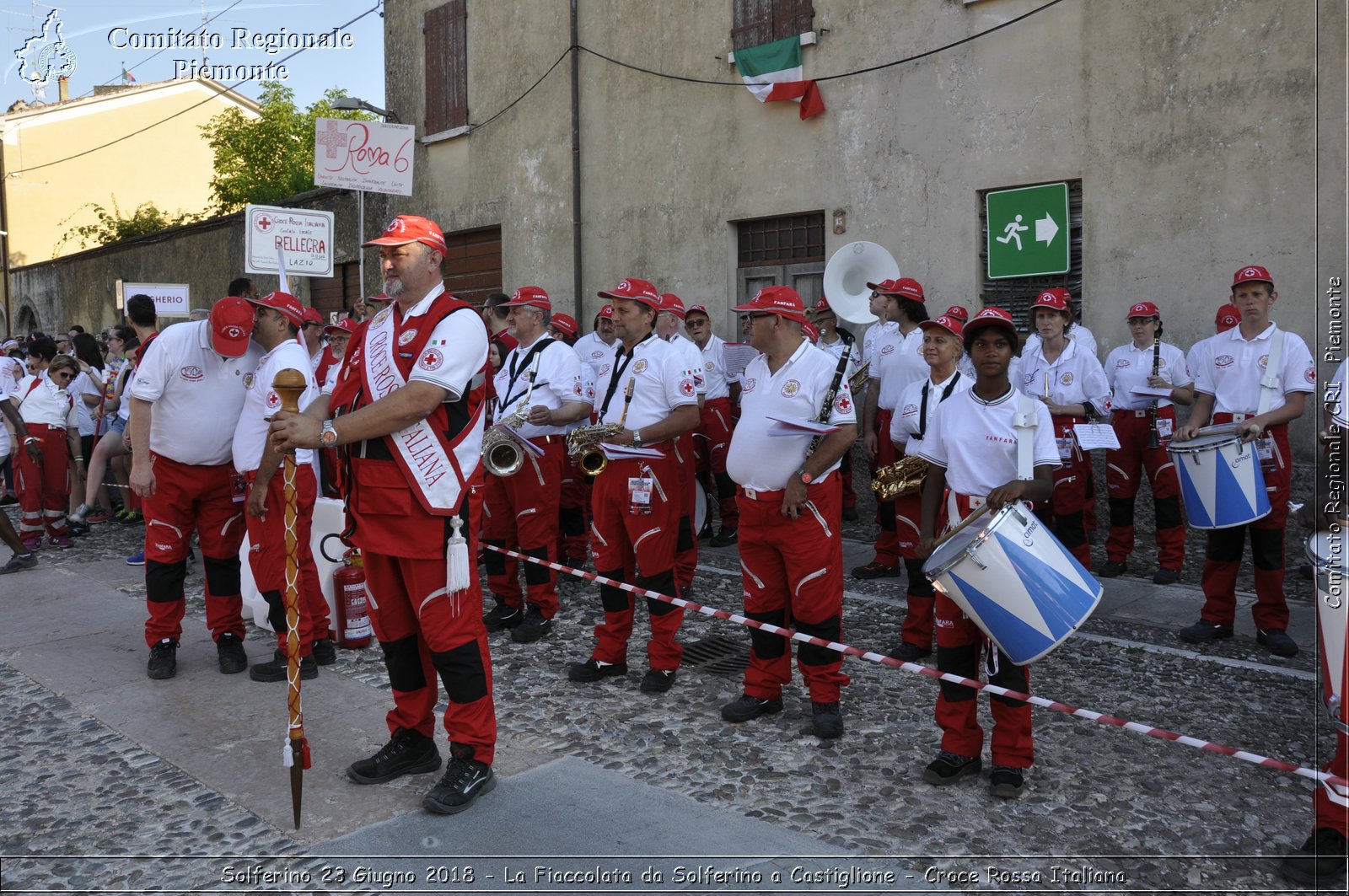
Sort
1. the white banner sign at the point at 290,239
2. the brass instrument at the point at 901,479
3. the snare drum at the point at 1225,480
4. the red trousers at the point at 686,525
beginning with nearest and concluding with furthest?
1. the snare drum at the point at 1225,480
2. the brass instrument at the point at 901,479
3. the red trousers at the point at 686,525
4. the white banner sign at the point at 290,239

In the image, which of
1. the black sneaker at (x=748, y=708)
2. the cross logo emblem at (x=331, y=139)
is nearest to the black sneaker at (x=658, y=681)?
the black sneaker at (x=748, y=708)

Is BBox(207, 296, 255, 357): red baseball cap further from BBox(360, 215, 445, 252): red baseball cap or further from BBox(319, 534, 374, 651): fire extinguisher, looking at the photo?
BBox(360, 215, 445, 252): red baseball cap

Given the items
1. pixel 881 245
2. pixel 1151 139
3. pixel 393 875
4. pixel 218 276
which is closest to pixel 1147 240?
pixel 1151 139

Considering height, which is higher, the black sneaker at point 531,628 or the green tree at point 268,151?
the green tree at point 268,151

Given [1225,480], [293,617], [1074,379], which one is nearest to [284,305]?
[293,617]

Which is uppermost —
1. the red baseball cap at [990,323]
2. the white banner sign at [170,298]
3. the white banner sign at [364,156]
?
the white banner sign at [364,156]

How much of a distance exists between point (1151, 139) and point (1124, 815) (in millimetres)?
6956

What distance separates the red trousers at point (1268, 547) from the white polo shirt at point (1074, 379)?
1741 millimetres

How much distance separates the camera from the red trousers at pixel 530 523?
7129 mm

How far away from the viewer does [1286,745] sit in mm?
4953

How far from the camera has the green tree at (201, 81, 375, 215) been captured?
102 feet

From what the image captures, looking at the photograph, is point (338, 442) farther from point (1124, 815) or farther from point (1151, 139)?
point (1151, 139)

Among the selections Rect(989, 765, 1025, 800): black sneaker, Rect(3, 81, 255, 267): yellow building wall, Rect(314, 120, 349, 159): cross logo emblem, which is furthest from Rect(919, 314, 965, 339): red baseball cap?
Rect(3, 81, 255, 267): yellow building wall

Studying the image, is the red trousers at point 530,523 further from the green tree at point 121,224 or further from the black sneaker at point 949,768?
the green tree at point 121,224
